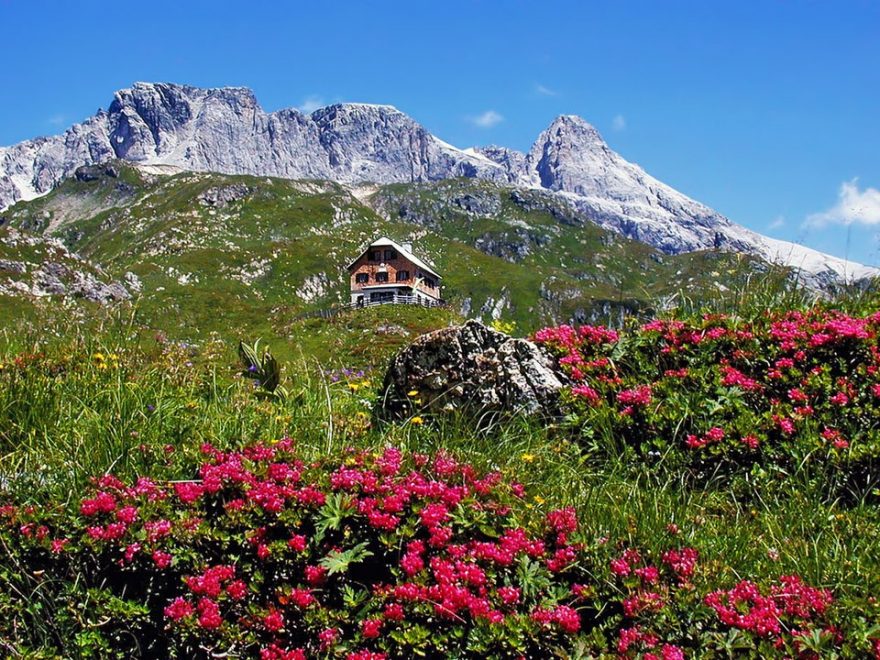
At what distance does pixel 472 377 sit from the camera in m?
8.02

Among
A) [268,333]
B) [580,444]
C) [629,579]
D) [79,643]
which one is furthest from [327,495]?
[268,333]

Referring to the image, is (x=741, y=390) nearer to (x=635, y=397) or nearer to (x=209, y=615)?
(x=635, y=397)

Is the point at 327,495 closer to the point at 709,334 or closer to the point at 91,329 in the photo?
the point at 709,334

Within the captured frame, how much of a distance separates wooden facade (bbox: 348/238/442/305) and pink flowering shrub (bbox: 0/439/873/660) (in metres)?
111

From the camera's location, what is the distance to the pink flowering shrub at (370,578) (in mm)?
3727

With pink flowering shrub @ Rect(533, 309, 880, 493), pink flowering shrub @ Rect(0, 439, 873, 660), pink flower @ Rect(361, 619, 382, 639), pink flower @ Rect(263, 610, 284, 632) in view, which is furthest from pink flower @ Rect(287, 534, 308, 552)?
pink flowering shrub @ Rect(533, 309, 880, 493)

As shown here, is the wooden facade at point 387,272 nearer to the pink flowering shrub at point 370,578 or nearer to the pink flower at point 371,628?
the pink flowering shrub at point 370,578

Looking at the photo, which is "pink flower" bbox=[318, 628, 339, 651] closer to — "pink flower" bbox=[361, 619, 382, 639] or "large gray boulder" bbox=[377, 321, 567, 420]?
"pink flower" bbox=[361, 619, 382, 639]

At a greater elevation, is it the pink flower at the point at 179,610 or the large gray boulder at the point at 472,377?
the large gray boulder at the point at 472,377

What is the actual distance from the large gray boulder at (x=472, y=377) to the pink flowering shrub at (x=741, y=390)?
1.44ft

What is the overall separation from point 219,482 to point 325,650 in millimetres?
1380

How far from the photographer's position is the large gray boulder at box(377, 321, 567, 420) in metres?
7.81

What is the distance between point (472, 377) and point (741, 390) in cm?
299

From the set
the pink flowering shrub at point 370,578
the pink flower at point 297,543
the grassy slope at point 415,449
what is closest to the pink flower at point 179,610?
the pink flowering shrub at point 370,578
